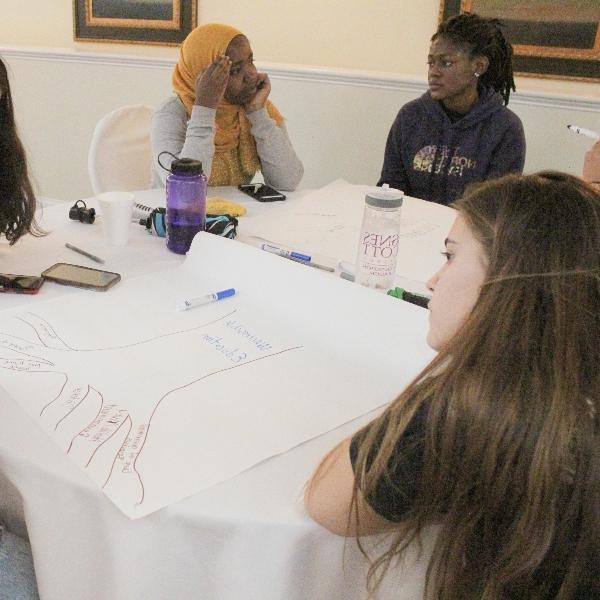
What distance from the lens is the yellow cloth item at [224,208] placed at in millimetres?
1493

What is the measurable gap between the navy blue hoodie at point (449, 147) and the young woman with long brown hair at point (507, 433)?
154 centimetres

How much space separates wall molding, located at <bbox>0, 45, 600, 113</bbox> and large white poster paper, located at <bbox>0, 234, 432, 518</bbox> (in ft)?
5.74

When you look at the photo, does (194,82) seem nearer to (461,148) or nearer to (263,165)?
(263,165)

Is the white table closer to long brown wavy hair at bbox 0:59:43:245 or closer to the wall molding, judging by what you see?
long brown wavy hair at bbox 0:59:43:245

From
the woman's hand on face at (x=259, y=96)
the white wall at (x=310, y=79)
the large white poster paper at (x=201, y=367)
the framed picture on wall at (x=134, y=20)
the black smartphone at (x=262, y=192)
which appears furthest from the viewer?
the framed picture on wall at (x=134, y=20)

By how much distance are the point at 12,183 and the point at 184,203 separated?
35 centimetres

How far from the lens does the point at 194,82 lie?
1.83 meters

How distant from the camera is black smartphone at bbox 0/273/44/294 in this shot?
41.1 inches

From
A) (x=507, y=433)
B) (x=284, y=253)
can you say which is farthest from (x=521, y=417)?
(x=284, y=253)

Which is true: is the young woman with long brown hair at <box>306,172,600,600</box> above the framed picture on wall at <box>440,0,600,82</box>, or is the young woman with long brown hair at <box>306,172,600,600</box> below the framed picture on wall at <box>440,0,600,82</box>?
below

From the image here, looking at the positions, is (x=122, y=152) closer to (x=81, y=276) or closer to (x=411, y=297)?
(x=81, y=276)

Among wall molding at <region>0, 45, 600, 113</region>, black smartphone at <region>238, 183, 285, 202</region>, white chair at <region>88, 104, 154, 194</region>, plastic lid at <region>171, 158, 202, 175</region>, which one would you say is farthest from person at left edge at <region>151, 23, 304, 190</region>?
wall molding at <region>0, 45, 600, 113</region>

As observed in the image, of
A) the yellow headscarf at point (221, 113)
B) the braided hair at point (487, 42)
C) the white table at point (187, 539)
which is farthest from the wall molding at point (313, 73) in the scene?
the white table at point (187, 539)

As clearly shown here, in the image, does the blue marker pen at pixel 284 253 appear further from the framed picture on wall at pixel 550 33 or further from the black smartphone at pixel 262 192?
the framed picture on wall at pixel 550 33
